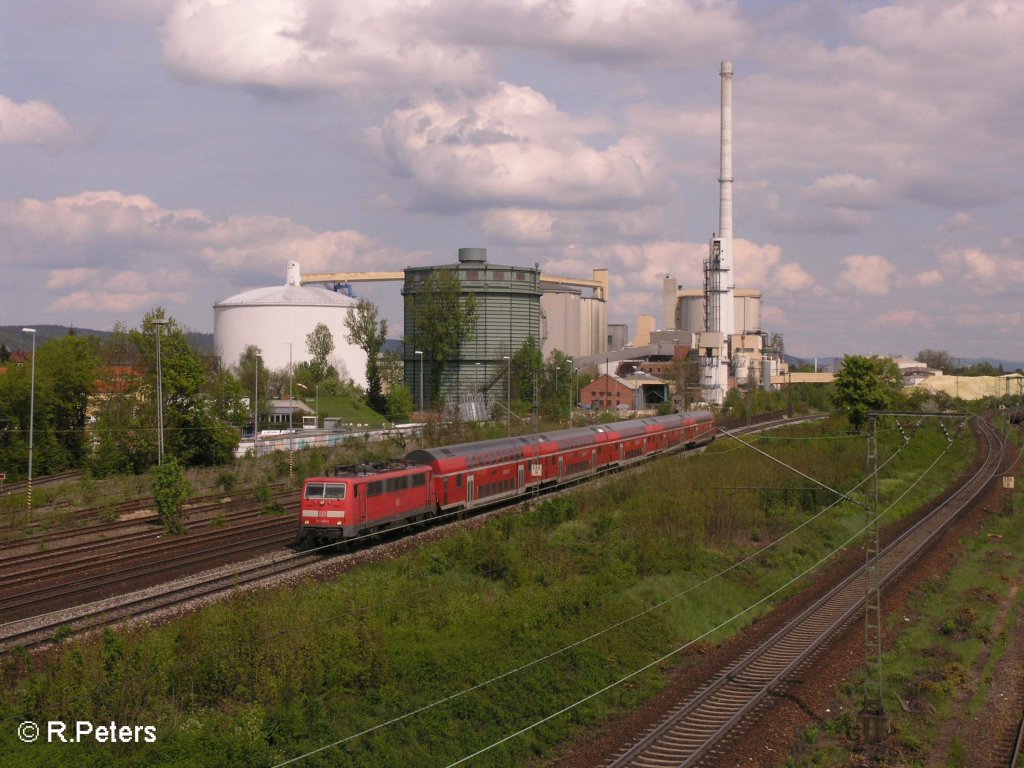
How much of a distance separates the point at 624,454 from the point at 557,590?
31.0 metres

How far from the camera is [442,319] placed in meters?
107

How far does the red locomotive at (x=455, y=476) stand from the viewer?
33938 millimetres

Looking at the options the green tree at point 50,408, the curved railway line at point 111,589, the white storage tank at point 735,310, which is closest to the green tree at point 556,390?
the green tree at point 50,408

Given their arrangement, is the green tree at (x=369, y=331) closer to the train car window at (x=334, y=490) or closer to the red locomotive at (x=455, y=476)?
the red locomotive at (x=455, y=476)

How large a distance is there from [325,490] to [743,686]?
16400mm

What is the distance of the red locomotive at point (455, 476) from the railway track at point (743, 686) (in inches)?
581

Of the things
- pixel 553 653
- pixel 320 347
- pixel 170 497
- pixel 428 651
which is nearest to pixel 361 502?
pixel 170 497

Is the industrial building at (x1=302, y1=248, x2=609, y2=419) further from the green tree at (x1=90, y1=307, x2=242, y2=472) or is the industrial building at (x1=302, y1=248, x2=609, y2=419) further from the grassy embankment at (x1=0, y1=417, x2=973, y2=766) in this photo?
the grassy embankment at (x1=0, y1=417, x2=973, y2=766)

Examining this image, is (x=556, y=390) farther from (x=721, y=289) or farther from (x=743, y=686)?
(x=743, y=686)

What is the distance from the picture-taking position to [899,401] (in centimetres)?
9006

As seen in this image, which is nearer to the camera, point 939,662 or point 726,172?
point 939,662

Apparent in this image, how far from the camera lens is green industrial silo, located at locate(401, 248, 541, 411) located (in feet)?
356

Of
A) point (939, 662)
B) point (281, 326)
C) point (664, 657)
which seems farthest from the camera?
point (281, 326)

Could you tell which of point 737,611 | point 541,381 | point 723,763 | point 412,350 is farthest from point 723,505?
point 412,350
